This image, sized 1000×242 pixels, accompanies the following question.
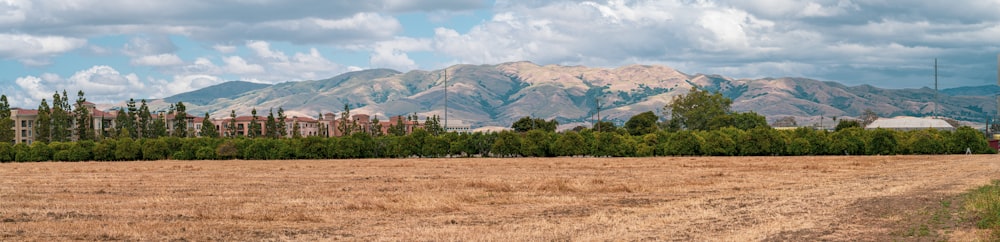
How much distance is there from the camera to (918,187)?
29.4m

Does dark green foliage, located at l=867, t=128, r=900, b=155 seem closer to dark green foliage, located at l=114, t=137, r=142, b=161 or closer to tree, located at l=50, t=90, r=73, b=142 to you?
dark green foliage, located at l=114, t=137, r=142, b=161

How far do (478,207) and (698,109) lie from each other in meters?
122

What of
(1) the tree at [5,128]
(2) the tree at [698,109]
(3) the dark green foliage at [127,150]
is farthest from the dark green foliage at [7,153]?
(2) the tree at [698,109]

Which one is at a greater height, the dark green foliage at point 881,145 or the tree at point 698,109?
the tree at point 698,109

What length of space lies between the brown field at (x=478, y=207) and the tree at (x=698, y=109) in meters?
103

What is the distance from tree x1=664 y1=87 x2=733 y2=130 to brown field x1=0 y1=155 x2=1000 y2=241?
4065 inches

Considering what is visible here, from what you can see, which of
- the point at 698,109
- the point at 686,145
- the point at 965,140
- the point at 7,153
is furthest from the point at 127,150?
the point at 698,109

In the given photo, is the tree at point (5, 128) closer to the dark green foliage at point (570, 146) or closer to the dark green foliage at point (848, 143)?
the dark green foliage at point (570, 146)

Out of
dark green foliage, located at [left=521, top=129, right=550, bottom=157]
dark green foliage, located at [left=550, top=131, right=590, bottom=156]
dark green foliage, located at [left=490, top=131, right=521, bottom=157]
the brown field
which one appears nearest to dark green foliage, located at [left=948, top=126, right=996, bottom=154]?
dark green foliage, located at [left=550, top=131, right=590, bottom=156]

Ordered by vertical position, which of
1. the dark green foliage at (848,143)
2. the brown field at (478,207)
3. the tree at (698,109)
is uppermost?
the tree at (698,109)

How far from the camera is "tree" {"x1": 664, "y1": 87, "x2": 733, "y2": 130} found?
141 m

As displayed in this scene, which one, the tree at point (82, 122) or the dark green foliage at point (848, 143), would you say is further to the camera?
the tree at point (82, 122)

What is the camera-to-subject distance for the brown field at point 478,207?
60.4 feet

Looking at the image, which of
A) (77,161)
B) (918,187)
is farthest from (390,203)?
(77,161)
